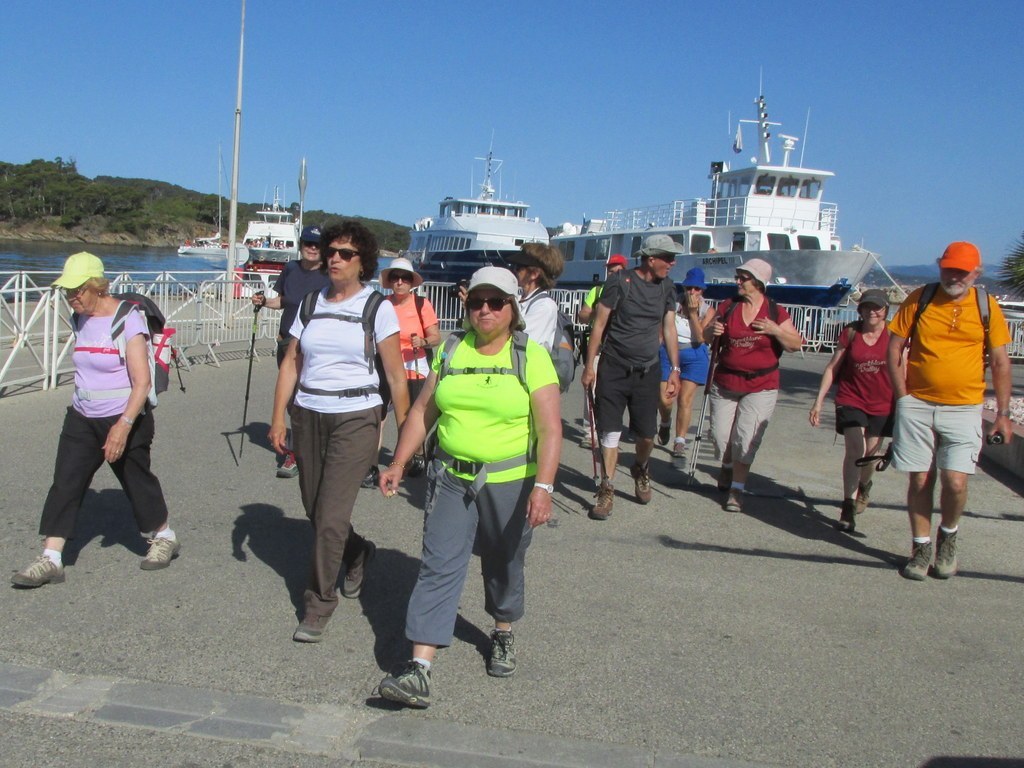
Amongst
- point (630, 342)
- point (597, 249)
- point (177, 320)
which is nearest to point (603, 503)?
point (630, 342)

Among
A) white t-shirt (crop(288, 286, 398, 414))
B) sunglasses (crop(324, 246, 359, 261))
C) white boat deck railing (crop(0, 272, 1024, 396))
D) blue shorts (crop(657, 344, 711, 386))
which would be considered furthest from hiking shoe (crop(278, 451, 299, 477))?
blue shorts (crop(657, 344, 711, 386))

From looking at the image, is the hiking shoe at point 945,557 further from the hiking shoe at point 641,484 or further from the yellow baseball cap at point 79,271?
the yellow baseball cap at point 79,271

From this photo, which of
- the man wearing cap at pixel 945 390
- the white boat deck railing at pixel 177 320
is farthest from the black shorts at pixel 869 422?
the white boat deck railing at pixel 177 320

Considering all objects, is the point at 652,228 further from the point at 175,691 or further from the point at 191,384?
the point at 175,691

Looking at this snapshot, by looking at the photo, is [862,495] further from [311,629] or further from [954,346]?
[311,629]

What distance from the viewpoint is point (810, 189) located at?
107ft

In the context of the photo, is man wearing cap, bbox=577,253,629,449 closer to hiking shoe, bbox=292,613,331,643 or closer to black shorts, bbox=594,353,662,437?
black shorts, bbox=594,353,662,437

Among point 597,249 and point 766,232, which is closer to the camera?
point 766,232

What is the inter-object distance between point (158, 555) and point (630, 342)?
3.45 meters

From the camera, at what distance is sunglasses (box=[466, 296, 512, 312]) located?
12.7ft

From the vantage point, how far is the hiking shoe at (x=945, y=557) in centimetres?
575

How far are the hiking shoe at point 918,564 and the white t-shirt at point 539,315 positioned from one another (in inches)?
103

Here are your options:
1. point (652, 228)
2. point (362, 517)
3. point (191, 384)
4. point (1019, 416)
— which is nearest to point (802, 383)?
point (1019, 416)

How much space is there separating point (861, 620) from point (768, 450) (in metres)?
4.83
